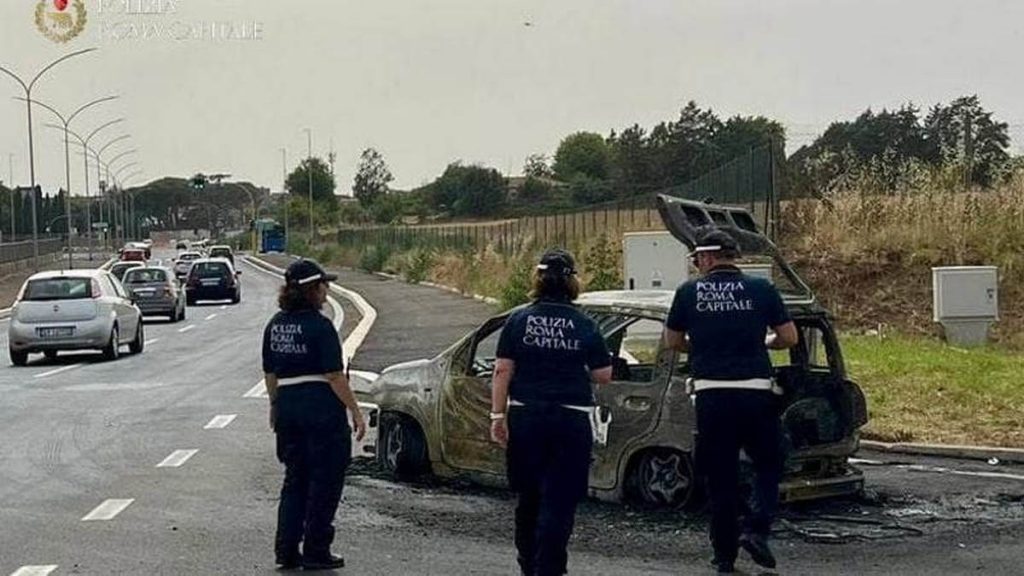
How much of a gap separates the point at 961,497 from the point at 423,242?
52482 millimetres

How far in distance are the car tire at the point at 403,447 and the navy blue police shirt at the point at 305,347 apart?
3015 millimetres

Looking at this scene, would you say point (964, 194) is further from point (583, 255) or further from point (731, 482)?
point (731, 482)

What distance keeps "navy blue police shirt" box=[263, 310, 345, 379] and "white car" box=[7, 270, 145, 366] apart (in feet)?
56.5

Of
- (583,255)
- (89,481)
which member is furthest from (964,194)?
(89,481)

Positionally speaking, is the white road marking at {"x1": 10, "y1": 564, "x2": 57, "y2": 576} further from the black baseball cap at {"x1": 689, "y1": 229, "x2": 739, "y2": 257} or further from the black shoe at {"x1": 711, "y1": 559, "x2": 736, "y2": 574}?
the black baseball cap at {"x1": 689, "y1": 229, "x2": 739, "y2": 257}

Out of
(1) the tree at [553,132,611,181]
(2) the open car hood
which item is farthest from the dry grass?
(1) the tree at [553,132,611,181]

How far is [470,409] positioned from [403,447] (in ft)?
2.97

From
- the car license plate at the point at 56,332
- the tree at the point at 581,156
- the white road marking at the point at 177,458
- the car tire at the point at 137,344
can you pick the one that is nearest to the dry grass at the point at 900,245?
the car tire at the point at 137,344

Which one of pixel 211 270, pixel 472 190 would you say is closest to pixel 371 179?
pixel 472 190

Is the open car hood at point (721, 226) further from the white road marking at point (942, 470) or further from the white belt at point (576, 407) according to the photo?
the white belt at point (576, 407)

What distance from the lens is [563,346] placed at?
7031mm

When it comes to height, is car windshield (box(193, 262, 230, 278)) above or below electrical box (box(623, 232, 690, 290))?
below

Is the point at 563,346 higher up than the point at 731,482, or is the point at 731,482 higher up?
the point at 563,346

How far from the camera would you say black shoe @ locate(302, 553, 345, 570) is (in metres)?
8.06
